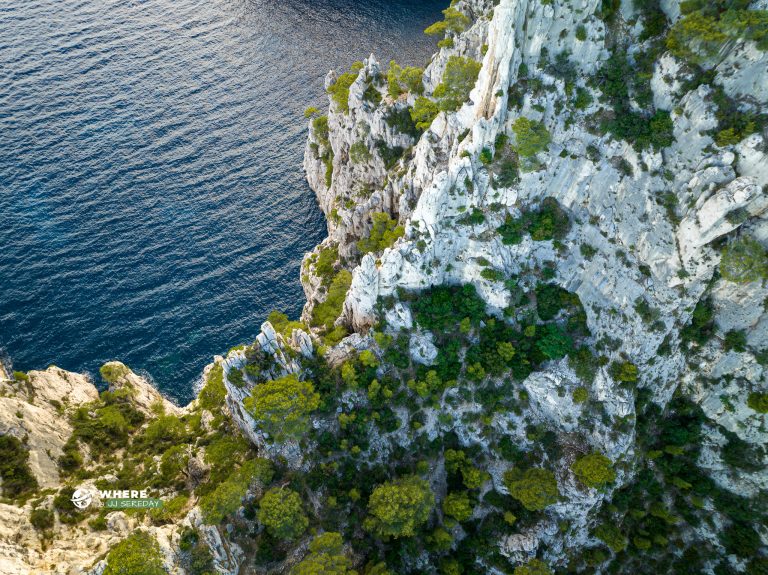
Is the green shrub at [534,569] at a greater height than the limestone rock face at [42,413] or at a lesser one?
lesser

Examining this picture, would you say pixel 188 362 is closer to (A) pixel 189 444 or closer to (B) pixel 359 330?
(A) pixel 189 444

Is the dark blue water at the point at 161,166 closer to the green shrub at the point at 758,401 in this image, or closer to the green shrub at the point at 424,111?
the green shrub at the point at 424,111

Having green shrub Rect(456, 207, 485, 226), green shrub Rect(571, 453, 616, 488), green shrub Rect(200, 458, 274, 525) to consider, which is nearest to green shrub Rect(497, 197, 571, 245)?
green shrub Rect(456, 207, 485, 226)

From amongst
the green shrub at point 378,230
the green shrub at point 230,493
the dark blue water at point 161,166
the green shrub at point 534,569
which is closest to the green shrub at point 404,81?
the green shrub at point 378,230

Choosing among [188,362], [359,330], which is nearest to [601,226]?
[359,330]

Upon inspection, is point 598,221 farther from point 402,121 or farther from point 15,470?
point 15,470

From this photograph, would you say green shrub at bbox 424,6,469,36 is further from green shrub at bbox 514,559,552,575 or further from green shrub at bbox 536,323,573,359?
green shrub at bbox 514,559,552,575
